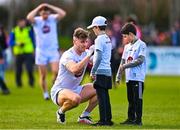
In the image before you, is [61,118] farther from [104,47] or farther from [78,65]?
[104,47]

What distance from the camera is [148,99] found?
22.6 meters

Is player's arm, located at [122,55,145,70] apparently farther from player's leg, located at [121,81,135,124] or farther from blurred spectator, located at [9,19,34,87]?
blurred spectator, located at [9,19,34,87]

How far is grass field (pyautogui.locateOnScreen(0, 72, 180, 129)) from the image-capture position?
50.7 feet

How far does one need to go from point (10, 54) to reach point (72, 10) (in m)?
25.7

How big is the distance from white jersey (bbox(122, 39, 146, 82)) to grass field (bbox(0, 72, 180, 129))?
92cm

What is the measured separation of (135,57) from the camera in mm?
15617

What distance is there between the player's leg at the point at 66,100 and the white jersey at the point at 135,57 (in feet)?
3.81

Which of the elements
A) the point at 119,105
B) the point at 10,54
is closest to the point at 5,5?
the point at 10,54

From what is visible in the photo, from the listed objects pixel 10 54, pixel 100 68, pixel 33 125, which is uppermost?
pixel 100 68

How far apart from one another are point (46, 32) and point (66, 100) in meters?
7.19

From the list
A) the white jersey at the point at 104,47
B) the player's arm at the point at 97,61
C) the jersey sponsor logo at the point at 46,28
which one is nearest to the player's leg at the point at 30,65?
the jersey sponsor logo at the point at 46,28

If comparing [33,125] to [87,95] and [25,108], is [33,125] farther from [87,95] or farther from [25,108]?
[25,108]

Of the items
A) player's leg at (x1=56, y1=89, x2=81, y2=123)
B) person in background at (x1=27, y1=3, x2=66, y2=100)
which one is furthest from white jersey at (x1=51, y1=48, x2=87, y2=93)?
person in background at (x1=27, y1=3, x2=66, y2=100)

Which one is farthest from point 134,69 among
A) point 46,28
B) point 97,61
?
point 46,28
